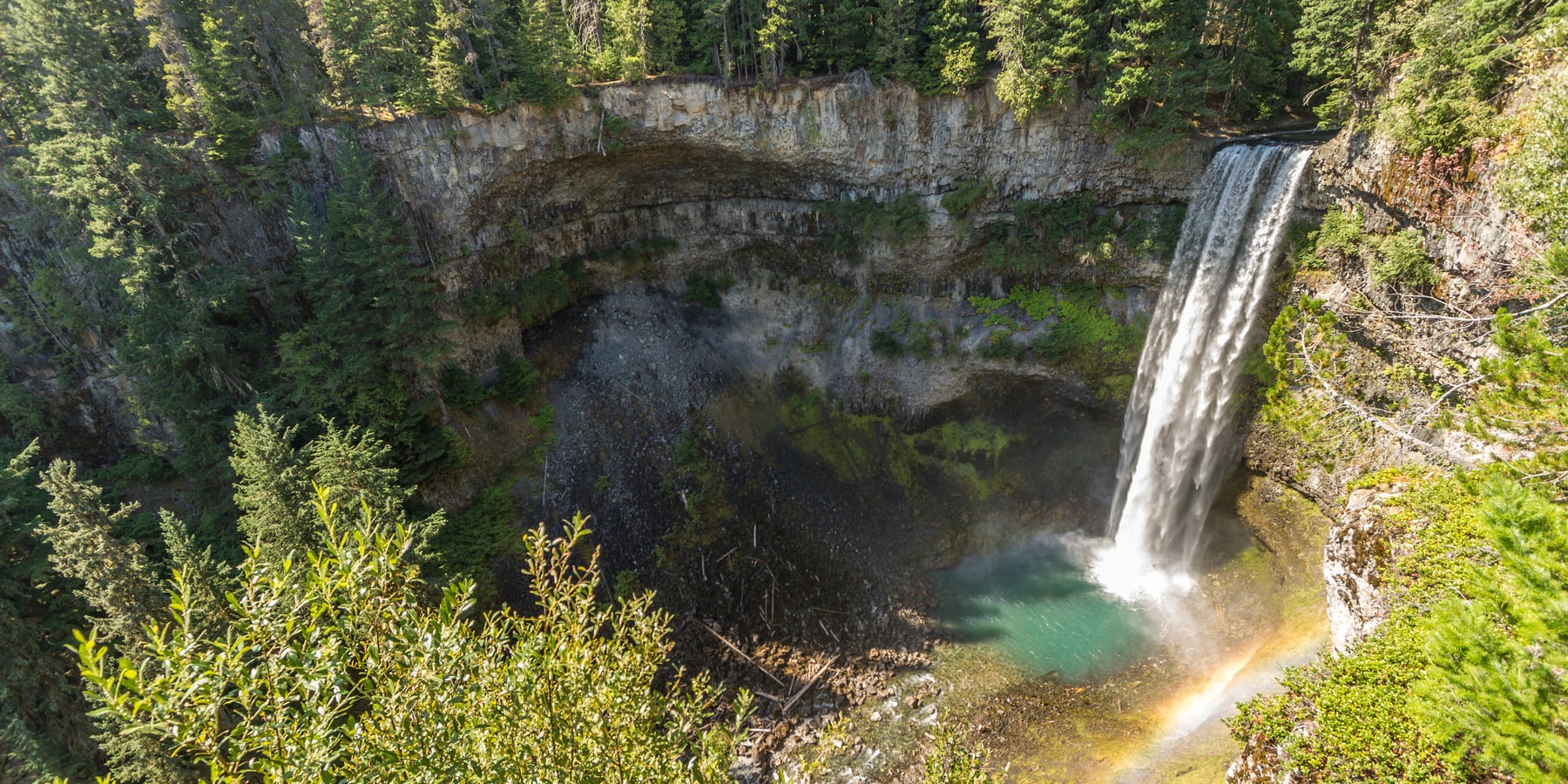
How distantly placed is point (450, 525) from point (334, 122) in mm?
15080

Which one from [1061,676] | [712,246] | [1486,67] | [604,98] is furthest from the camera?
[712,246]

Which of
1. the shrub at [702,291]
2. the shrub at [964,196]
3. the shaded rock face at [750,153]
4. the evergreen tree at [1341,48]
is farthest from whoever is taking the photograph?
the shrub at [702,291]

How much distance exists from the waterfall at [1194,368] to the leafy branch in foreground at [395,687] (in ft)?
68.4

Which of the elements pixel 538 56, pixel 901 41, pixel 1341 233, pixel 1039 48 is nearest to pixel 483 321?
pixel 538 56

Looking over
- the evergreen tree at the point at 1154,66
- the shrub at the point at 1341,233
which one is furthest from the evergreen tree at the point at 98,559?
the shrub at the point at 1341,233

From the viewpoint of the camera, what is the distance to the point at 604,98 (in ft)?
78.1

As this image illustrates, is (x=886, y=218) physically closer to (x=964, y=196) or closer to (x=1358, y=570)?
(x=964, y=196)

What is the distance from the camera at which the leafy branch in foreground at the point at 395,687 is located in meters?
4.49

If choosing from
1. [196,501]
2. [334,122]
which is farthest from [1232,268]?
[196,501]

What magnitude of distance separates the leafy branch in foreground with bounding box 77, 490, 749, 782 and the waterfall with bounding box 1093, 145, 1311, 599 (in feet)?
68.4

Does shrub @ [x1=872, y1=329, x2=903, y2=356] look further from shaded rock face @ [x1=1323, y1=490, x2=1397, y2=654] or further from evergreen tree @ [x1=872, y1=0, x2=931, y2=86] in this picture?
shaded rock face @ [x1=1323, y1=490, x2=1397, y2=654]

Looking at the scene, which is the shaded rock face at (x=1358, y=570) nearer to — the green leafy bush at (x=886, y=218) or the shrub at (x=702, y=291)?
the green leafy bush at (x=886, y=218)

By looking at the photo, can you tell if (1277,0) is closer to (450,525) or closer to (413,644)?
(413,644)

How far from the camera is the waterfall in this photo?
62.6 feet
